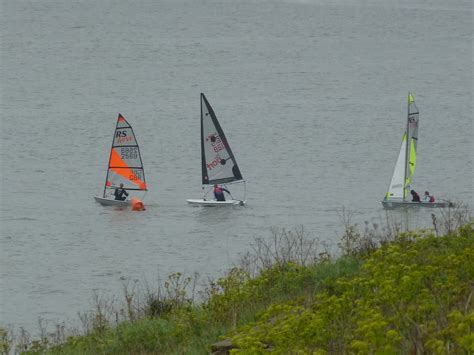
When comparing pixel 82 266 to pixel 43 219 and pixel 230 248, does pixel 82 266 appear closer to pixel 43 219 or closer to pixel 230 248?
pixel 230 248

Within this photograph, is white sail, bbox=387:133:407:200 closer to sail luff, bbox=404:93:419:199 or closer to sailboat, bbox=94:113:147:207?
sail luff, bbox=404:93:419:199

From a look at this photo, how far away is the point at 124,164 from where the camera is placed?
4228cm

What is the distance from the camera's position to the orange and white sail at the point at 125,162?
138 ft

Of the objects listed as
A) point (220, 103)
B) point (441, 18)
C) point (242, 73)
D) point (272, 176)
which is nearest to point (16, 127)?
point (220, 103)

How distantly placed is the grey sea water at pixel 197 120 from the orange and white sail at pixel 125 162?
1.06 m

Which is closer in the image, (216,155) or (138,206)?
(138,206)

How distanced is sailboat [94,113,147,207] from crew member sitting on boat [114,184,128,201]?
23cm

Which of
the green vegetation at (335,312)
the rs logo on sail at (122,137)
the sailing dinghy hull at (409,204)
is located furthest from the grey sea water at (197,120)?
the green vegetation at (335,312)

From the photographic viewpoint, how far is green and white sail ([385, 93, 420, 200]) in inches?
1572

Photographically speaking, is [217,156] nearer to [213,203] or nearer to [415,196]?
[213,203]

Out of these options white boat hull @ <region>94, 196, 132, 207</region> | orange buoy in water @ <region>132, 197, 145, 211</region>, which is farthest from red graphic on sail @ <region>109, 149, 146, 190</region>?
orange buoy in water @ <region>132, 197, 145, 211</region>

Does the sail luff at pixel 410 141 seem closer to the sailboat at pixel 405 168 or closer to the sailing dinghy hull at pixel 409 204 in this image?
the sailboat at pixel 405 168

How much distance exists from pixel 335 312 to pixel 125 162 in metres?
33.6

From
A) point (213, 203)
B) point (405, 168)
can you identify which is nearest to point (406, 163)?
point (405, 168)
